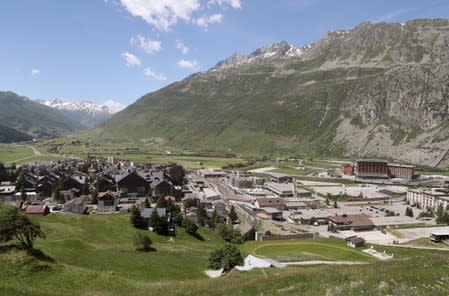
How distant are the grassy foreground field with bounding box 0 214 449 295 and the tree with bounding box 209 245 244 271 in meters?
1.78

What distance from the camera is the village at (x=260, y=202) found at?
8200 cm

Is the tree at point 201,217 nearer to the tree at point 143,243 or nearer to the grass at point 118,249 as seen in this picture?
the grass at point 118,249

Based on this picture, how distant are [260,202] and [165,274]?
6850cm

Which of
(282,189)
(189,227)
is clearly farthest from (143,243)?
(282,189)

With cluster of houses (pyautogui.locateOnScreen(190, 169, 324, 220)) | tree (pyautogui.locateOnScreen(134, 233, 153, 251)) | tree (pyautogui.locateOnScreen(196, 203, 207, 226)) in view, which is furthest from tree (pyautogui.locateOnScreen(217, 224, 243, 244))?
cluster of houses (pyautogui.locateOnScreen(190, 169, 324, 220))

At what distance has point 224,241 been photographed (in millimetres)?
70062

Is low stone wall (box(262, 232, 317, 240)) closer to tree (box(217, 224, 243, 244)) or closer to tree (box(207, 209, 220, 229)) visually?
tree (box(217, 224, 243, 244))

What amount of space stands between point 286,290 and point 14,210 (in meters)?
28.1

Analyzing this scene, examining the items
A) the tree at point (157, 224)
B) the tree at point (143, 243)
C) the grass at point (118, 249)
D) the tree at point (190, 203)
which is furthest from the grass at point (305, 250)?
the tree at point (190, 203)

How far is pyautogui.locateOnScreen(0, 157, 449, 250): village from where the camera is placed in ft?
269

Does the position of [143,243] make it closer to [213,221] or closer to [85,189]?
[213,221]

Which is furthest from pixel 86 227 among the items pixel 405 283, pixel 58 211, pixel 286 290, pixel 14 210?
pixel 405 283

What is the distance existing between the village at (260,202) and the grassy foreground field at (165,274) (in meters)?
17.3

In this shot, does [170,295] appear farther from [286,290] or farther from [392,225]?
[392,225]
